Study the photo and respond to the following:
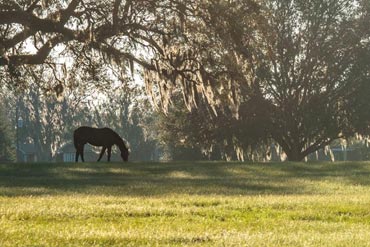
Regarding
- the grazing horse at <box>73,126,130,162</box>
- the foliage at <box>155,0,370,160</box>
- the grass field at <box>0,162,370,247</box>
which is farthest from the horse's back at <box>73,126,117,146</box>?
the foliage at <box>155,0,370,160</box>

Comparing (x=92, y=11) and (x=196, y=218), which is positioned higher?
(x=92, y=11)

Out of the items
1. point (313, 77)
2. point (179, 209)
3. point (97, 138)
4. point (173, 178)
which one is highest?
point (313, 77)

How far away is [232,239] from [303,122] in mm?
39641

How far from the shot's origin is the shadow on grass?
2688 cm

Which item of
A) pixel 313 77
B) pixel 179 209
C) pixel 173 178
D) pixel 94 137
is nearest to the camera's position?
pixel 179 209

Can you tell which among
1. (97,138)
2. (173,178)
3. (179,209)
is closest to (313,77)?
(97,138)

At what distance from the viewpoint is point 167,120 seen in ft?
186

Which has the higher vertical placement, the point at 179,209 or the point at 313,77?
the point at 313,77

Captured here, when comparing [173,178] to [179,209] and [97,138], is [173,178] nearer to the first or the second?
[97,138]

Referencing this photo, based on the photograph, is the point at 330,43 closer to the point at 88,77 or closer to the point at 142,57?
the point at 88,77

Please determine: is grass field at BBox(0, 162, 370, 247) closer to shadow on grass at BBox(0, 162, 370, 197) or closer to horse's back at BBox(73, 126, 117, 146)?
shadow on grass at BBox(0, 162, 370, 197)

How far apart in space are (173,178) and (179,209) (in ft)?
46.7

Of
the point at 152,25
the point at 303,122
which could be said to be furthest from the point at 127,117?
the point at 152,25

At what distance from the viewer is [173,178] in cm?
3198
